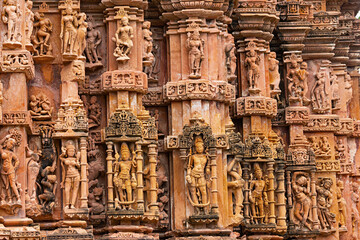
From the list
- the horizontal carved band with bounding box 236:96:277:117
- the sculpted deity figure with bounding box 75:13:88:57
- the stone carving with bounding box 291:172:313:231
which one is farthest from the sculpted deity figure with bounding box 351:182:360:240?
the sculpted deity figure with bounding box 75:13:88:57

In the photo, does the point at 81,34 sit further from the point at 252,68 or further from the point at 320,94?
the point at 320,94

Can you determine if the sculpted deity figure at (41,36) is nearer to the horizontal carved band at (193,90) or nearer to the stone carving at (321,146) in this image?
the horizontal carved band at (193,90)

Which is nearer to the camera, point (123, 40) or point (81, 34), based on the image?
point (81, 34)

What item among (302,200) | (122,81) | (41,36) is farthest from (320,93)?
(41,36)

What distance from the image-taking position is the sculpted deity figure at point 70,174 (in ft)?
97.6

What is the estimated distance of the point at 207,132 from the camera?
32969mm

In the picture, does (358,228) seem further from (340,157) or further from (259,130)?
(259,130)

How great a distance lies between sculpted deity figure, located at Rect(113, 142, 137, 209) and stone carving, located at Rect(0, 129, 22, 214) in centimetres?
397

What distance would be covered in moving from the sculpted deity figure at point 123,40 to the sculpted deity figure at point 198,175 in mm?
2842

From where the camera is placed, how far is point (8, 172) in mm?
27484

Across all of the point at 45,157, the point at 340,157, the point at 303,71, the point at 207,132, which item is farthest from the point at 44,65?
the point at 340,157

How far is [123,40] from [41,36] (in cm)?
226

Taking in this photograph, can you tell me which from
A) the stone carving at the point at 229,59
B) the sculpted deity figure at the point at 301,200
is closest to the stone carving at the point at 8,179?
the stone carving at the point at 229,59

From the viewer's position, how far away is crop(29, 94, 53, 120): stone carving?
98.8 feet
